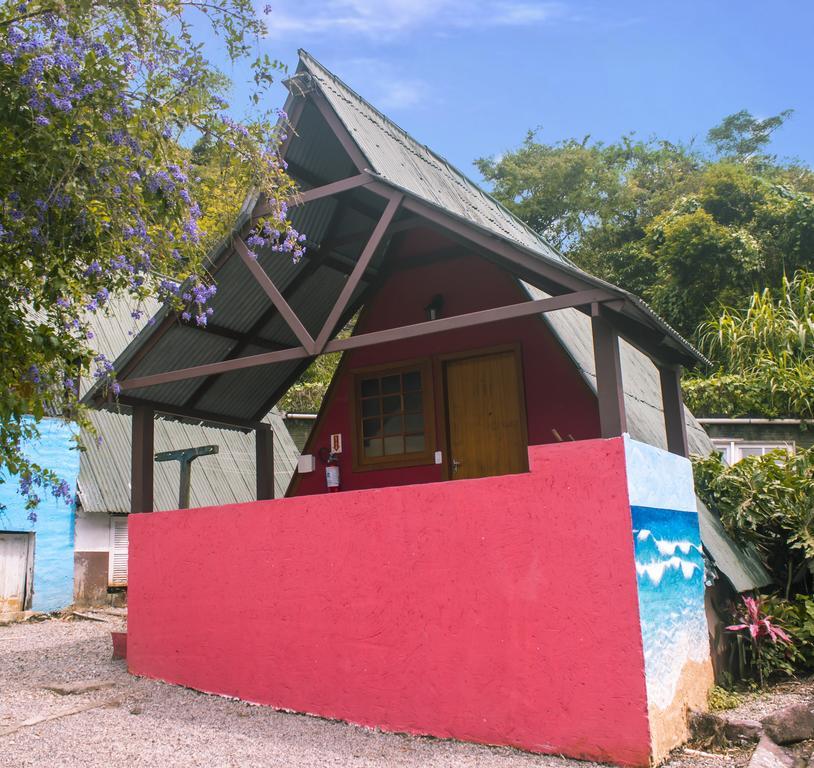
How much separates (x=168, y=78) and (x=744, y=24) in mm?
78798

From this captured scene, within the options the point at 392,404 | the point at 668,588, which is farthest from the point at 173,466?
the point at 668,588

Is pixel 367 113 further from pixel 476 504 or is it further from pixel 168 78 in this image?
pixel 476 504

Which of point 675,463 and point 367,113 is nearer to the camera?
point 675,463

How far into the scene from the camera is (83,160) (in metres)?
5.75

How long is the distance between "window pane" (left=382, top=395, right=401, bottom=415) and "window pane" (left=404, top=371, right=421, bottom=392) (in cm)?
17

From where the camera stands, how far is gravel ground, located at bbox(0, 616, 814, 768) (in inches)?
237

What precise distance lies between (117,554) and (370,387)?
841 centimetres

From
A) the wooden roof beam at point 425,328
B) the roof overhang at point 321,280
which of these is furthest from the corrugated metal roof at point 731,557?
the wooden roof beam at point 425,328

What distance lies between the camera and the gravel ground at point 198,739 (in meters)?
6.02

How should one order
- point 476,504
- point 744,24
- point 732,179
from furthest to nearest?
point 744,24
point 732,179
point 476,504

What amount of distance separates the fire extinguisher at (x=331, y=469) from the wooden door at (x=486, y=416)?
1.50 meters

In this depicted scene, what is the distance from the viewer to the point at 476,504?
21.6 feet

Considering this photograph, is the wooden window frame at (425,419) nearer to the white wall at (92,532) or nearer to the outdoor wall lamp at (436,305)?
the outdoor wall lamp at (436,305)

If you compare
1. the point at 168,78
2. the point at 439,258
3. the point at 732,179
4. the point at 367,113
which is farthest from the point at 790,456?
the point at 732,179
